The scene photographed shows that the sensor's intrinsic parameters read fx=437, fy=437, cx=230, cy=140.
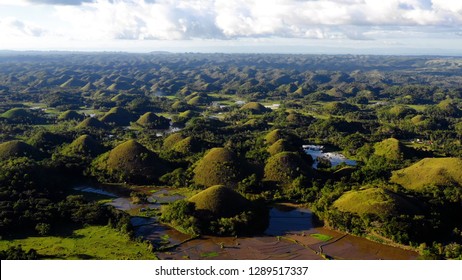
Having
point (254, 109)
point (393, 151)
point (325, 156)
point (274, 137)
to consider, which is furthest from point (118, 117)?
point (393, 151)

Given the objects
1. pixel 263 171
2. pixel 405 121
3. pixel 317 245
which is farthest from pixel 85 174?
pixel 405 121

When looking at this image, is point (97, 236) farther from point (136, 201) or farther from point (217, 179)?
point (217, 179)

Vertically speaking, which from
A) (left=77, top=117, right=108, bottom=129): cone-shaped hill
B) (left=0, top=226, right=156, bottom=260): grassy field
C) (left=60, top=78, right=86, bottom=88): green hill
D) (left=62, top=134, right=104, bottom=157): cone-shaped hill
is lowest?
(left=0, top=226, right=156, bottom=260): grassy field

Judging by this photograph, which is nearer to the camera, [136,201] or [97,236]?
[97,236]

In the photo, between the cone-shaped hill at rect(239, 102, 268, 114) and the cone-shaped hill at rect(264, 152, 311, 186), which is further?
the cone-shaped hill at rect(239, 102, 268, 114)

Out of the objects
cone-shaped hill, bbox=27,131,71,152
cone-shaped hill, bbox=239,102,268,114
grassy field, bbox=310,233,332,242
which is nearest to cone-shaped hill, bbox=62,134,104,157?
cone-shaped hill, bbox=27,131,71,152

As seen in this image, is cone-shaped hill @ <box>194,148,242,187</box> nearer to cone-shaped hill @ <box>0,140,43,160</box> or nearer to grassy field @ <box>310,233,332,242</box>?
grassy field @ <box>310,233,332,242</box>

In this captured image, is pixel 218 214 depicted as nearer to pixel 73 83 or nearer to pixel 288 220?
pixel 288 220
